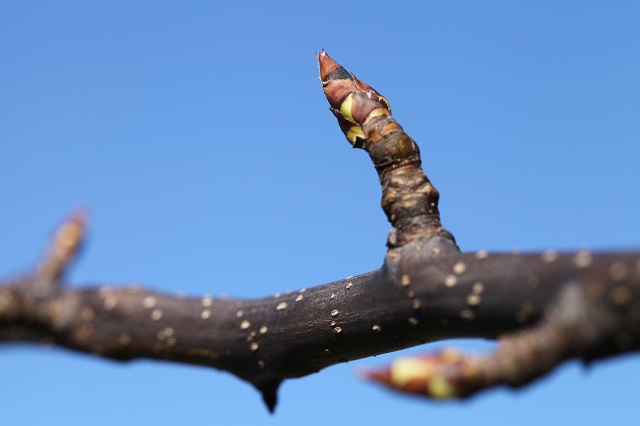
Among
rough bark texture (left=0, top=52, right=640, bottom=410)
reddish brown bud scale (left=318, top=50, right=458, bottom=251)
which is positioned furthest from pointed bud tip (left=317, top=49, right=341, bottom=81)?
rough bark texture (left=0, top=52, right=640, bottom=410)

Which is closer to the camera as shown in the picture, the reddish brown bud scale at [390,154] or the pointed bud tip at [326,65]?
the reddish brown bud scale at [390,154]

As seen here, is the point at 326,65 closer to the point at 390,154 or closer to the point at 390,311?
the point at 390,154

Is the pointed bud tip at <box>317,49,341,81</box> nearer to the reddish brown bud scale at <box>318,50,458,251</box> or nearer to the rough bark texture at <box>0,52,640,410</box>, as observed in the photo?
the reddish brown bud scale at <box>318,50,458,251</box>

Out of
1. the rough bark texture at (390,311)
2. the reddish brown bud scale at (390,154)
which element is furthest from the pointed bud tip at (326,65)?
the rough bark texture at (390,311)

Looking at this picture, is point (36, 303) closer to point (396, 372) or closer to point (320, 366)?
point (396, 372)

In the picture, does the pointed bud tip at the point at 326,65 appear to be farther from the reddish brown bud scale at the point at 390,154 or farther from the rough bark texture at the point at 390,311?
the rough bark texture at the point at 390,311

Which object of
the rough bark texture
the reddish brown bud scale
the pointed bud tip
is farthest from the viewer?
the pointed bud tip

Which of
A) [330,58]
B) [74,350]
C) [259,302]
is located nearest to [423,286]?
[259,302]

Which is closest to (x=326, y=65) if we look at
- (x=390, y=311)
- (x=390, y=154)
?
(x=390, y=154)

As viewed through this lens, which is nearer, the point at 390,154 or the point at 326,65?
the point at 390,154
